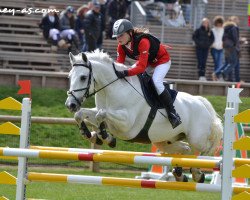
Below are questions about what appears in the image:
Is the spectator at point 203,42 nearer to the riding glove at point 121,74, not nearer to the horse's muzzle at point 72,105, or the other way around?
the riding glove at point 121,74

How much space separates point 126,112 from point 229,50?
10516mm

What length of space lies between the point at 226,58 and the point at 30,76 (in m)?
4.57

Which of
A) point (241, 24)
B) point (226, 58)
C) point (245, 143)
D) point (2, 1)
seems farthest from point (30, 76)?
point (245, 143)

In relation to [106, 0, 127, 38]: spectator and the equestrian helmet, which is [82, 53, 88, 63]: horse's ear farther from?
[106, 0, 127, 38]: spectator

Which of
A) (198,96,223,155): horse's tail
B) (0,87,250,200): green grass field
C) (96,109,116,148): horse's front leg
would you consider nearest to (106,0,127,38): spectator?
(0,87,250,200): green grass field

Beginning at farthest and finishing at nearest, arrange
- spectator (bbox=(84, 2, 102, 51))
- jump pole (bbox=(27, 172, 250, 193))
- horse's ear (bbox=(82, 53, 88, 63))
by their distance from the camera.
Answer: spectator (bbox=(84, 2, 102, 51)), horse's ear (bbox=(82, 53, 88, 63)), jump pole (bbox=(27, 172, 250, 193))

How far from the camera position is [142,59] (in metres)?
9.81

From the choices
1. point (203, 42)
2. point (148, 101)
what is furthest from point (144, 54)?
point (203, 42)

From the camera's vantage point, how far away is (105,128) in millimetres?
9477

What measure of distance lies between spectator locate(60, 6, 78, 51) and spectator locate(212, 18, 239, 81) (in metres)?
3.22

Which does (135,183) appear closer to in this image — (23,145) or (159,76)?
(23,145)

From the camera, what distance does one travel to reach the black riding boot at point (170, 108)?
396 inches

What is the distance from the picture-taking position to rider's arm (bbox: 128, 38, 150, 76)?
9.81 meters

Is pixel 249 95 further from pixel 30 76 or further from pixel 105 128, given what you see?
pixel 105 128
